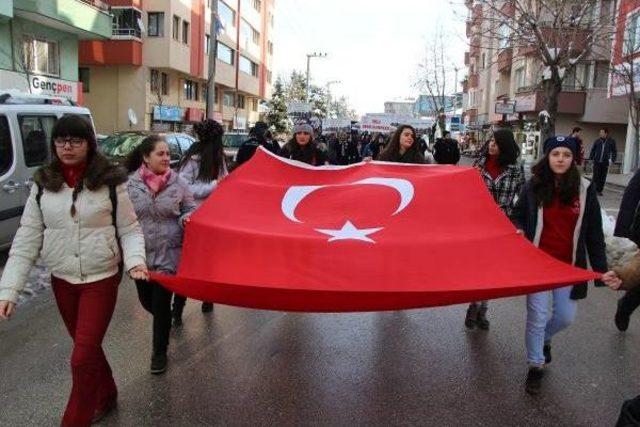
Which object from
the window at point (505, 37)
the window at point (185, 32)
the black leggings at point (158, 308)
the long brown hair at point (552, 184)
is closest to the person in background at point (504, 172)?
the long brown hair at point (552, 184)

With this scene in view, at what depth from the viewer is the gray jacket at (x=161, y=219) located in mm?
4383

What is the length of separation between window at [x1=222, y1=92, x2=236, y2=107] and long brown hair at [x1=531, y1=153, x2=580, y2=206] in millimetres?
49970

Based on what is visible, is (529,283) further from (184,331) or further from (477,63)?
(477,63)

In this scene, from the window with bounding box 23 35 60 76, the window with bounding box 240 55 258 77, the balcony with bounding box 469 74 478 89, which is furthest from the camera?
the balcony with bounding box 469 74 478 89

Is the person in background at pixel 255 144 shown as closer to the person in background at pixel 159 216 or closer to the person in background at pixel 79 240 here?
the person in background at pixel 159 216

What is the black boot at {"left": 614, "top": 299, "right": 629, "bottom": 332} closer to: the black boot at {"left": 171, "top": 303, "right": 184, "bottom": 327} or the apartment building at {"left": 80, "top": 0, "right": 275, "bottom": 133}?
the black boot at {"left": 171, "top": 303, "right": 184, "bottom": 327}

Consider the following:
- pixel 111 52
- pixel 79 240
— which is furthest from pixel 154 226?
pixel 111 52

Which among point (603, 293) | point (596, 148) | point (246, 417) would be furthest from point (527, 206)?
point (596, 148)

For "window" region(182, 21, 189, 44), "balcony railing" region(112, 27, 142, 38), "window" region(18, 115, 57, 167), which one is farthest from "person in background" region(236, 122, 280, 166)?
"window" region(182, 21, 189, 44)

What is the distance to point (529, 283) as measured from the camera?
11.9 ft

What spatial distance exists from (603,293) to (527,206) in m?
3.62

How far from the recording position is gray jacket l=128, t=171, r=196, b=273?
14.4 feet

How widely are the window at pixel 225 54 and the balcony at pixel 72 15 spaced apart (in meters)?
17.3

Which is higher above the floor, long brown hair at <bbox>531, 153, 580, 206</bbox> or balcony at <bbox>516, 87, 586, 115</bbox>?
balcony at <bbox>516, 87, 586, 115</bbox>
